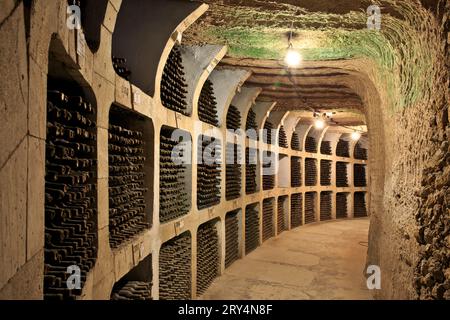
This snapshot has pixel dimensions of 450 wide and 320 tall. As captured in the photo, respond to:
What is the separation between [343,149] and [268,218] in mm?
6496

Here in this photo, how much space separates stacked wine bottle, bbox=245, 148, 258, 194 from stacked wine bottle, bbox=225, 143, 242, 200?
2.40 ft

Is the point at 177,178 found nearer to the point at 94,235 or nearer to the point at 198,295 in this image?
the point at 198,295

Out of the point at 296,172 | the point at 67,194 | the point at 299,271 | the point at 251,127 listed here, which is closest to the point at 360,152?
the point at 296,172

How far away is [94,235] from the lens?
9.00ft

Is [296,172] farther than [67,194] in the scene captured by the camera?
Yes

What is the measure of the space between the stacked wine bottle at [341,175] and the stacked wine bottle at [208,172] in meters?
8.89

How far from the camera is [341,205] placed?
15000 millimetres

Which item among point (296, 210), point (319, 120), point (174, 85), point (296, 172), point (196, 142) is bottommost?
point (296, 210)

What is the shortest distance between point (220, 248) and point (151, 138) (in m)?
3.66

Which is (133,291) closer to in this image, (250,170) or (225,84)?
(225,84)

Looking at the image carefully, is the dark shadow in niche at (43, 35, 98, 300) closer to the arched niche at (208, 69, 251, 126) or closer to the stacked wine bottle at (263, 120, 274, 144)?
the arched niche at (208, 69, 251, 126)

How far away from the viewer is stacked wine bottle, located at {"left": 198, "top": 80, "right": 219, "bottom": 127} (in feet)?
20.9

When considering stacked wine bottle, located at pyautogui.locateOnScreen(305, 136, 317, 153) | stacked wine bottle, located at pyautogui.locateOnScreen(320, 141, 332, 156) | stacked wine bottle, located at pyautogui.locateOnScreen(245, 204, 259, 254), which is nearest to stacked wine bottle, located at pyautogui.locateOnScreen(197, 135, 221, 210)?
stacked wine bottle, located at pyautogui.locateOnScreen(245, 204, 259, 254)

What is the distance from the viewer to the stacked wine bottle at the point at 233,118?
311 inches
